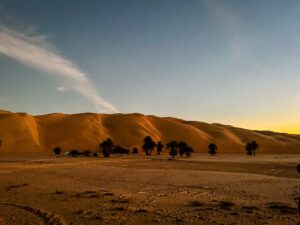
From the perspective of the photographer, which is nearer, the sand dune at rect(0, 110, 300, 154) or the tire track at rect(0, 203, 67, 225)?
the tire track at rect(0, 203, 67, 225)

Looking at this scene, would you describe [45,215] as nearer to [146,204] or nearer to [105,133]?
[146,204]

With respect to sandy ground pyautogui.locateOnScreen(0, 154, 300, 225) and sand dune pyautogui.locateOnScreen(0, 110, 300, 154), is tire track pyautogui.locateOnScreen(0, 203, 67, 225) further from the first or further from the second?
sand dune pyautogui.locateOnScreen(0, 110, 300, 154)

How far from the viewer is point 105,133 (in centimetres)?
14300

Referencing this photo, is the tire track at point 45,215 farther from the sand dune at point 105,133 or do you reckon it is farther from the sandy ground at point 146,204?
the sand dune at point 105,133

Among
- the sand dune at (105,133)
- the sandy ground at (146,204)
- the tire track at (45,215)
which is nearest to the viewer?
the tire track at (45,215)

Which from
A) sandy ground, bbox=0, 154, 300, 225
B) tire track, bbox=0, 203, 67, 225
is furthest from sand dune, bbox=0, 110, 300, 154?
tire track, bbox=0, 203, 67, 225

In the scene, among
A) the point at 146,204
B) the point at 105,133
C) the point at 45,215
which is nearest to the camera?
the point at 45,215

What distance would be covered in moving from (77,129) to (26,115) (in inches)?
977

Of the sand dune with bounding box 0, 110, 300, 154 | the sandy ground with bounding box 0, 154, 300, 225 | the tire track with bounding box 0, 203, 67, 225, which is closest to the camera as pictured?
the tire track with bounding box 0, 203, 67, 225

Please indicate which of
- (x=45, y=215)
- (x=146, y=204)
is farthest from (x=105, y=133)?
(x=45, y=215)

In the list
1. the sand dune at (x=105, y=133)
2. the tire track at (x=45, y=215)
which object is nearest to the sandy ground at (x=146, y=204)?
the tire track at (x=45, y=215)

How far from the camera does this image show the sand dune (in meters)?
121

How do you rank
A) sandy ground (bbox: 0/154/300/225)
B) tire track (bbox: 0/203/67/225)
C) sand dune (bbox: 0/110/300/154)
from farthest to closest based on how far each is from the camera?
sand dune (bbox: 0/110/300/154)
sandy ground (bbox: 0/154/300/225)
tire track (bbox: 0/203/67/225)

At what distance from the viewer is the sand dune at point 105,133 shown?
12088cm
